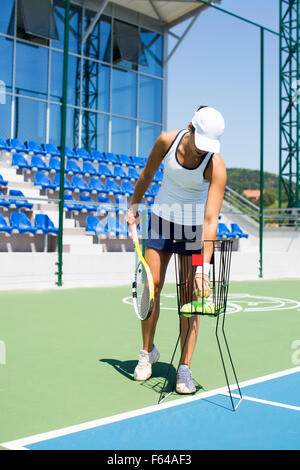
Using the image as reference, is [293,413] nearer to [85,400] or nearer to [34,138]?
[85,400]

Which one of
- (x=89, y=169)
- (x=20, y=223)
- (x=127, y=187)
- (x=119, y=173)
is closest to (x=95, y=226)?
(x=20, y=223)

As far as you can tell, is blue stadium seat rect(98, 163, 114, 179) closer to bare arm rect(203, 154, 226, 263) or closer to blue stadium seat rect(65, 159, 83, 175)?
blue stadium seat rect(65, 159, 83, 175)

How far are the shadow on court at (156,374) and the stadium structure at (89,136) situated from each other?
18.0ft

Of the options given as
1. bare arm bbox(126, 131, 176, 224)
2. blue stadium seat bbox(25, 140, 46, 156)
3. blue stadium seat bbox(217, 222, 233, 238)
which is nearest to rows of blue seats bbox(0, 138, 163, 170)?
blue stadium seat bbox(25, 140, 46, 156)

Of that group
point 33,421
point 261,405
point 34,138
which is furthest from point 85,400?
point 34,138

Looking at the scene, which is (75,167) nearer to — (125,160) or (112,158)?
(112,158)

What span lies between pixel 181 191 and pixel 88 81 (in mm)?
17981

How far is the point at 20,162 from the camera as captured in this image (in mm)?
15484

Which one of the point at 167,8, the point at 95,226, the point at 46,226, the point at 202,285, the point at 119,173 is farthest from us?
the point at 167,8

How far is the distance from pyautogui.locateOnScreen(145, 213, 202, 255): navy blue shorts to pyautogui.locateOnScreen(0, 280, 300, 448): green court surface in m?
0.97

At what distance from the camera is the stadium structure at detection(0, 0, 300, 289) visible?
39.6 ft

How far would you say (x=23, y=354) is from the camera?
473 cm

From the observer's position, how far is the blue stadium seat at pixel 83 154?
17828 millimetres

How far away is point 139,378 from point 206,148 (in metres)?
1.72
